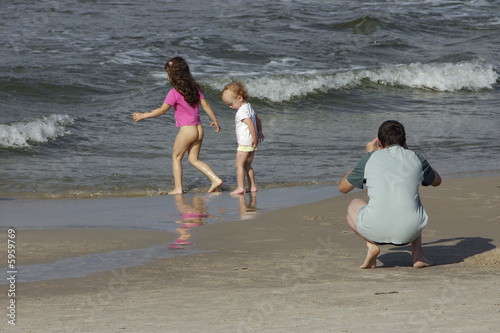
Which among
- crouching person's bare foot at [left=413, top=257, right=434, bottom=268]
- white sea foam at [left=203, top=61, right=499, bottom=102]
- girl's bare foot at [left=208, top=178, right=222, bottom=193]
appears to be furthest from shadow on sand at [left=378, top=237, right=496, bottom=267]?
white sea foam at [left=203, top=61, right=499, bottom=102]

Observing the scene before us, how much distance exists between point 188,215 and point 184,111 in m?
1.94

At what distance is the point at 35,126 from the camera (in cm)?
Answer: 1049

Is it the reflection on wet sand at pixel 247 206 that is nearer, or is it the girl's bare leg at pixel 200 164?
the reflection on wet sand at pixel 247 206

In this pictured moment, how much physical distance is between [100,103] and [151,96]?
1091 mm

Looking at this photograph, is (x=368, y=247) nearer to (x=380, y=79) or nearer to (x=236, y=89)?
(x=236, y=89)

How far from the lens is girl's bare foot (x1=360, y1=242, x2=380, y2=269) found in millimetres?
4254

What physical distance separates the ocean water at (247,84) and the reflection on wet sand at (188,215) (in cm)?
88

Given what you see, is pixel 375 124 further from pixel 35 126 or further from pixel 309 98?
pixel 35 126

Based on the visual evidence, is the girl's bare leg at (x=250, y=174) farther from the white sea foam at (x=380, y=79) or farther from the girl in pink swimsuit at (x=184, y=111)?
the white sea foam at (x=380, y=79)

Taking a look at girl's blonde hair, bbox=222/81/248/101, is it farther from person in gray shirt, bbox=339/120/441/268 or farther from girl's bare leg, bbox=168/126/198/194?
person in gray shirt, bbox=339/120/441/268

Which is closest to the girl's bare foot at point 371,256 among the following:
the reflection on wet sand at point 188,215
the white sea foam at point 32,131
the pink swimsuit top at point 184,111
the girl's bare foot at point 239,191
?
the reflection on wet sand at point 188,215

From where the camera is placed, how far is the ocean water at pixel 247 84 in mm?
9086

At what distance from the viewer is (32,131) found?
10336mm

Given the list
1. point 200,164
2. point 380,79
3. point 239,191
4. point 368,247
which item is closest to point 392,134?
point 368,247
